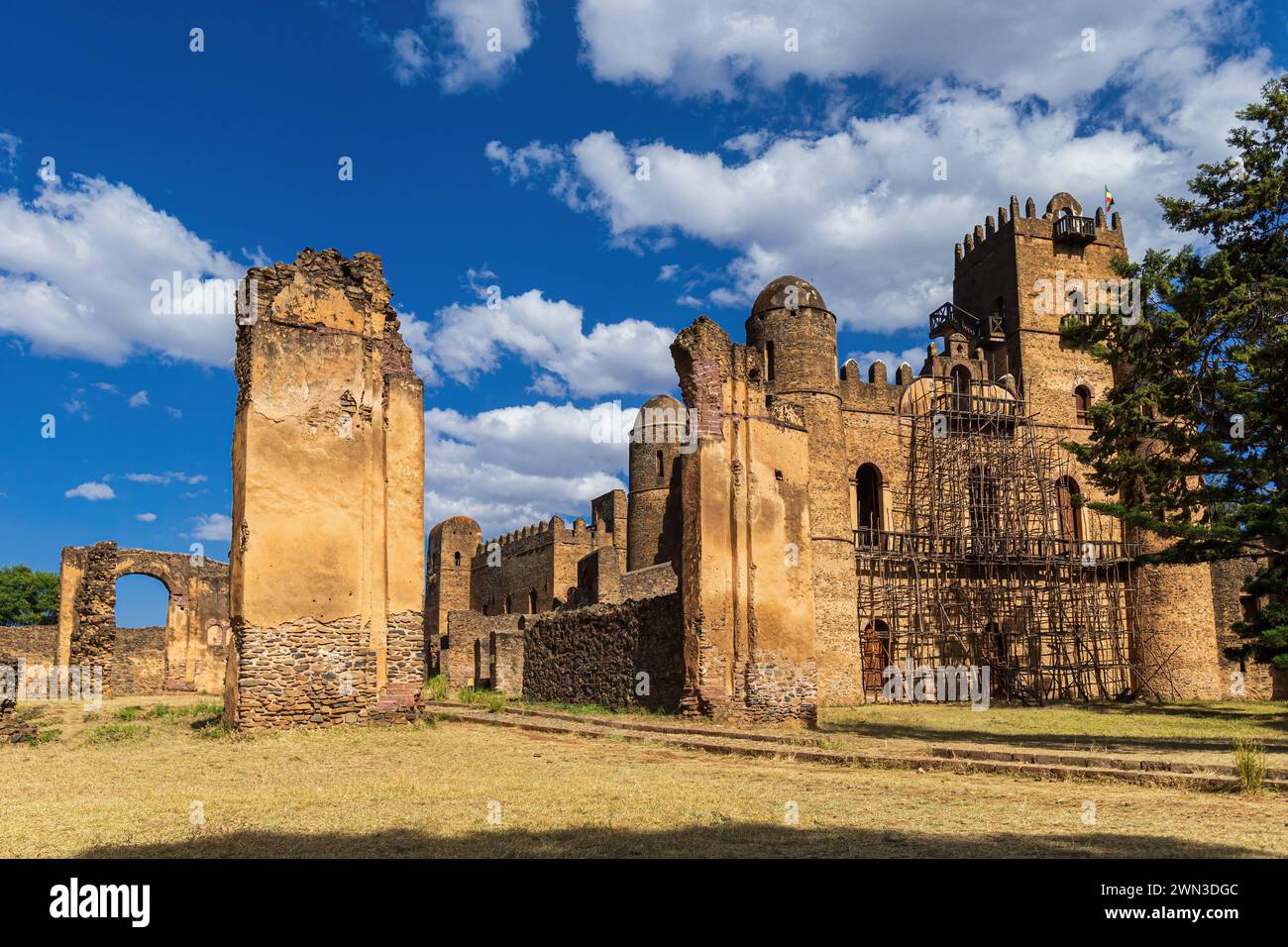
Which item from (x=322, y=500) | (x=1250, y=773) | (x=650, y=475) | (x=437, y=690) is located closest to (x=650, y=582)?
(x=437, y=690)

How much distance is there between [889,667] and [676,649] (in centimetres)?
1297

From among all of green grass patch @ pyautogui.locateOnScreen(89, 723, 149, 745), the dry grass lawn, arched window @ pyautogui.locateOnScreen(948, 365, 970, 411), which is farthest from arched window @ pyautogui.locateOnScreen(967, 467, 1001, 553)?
green grass patch @ pyautogui.locateOnScreen(89, 723, 149, 745)

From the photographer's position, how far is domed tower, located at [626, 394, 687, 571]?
36.7 metres

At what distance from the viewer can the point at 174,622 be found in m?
31.4

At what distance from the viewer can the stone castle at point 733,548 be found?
13.6 m

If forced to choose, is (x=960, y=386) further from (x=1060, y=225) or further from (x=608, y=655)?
(x=608, y=655)

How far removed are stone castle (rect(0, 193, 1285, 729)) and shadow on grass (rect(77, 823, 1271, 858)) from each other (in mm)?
7298

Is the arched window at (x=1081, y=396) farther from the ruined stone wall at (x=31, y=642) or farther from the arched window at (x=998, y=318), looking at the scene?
the ruined stone wall at (x=31, y=642)

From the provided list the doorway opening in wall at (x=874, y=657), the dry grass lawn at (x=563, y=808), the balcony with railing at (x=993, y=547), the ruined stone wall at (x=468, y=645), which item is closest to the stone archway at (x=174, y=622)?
the ruined stone wall at (x=468, y=645)

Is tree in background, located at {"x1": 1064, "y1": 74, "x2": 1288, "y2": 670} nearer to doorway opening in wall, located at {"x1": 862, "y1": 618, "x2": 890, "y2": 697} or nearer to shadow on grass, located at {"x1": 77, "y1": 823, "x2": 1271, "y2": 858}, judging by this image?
shadow on grass, located at {"x1": 77, "y1": 823, "x2": 1271, "y2": 858}
